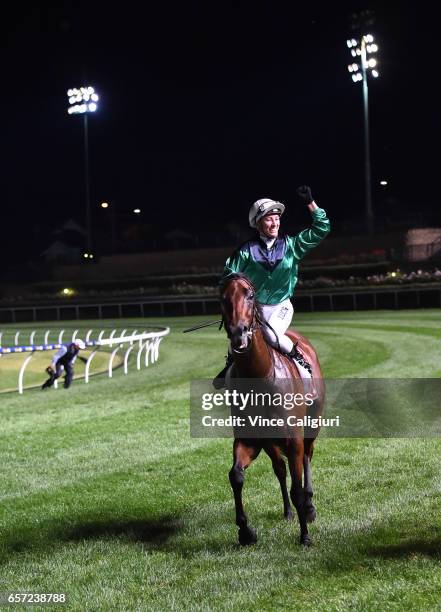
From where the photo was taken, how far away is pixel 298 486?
15.5ft

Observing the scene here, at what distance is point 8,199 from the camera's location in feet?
228

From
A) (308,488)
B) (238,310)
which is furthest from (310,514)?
(238,310)

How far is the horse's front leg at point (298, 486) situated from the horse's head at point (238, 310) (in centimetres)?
78

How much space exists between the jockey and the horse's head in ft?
1.53

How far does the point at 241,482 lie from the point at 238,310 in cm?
109

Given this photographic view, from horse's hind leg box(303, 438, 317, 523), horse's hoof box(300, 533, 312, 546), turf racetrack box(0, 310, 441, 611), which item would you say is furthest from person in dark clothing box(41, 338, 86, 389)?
horse's hoof box(300, 533, 312, 546)

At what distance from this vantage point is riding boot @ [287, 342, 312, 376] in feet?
17.0

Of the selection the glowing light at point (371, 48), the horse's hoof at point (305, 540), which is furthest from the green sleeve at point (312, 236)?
the glowing light at point (371, 48)

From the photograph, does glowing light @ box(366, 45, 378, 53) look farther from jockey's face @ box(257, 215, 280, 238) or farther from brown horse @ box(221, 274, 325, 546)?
brown horse @ box(221, 274, 325, 546)

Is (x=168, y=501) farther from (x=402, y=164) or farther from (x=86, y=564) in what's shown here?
(x=402, y=164)

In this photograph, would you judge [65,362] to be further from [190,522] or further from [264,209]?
[264,209]

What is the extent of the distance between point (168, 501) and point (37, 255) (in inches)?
2235

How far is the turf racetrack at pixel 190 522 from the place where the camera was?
3977mm

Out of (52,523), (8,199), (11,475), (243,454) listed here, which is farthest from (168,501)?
(8,199)
